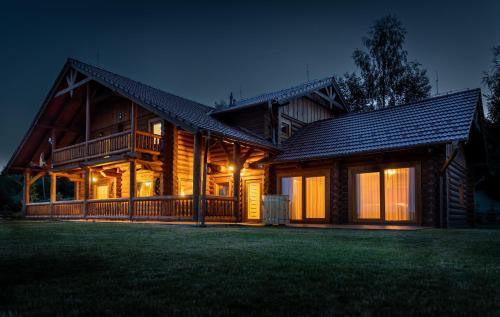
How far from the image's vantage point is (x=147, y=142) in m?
17.5

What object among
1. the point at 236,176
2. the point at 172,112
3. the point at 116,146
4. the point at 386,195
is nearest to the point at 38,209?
the point at 116,146

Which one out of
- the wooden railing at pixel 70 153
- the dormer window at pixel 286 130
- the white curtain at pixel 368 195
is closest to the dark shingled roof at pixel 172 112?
the dormer window at pixel 286 130

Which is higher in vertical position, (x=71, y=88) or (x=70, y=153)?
(x=71, y=88)

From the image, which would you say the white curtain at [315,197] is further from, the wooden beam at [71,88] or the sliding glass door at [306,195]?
the wooden beam at [71,88]

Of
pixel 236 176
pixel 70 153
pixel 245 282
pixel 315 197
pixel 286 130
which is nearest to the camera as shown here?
pixel 245 282

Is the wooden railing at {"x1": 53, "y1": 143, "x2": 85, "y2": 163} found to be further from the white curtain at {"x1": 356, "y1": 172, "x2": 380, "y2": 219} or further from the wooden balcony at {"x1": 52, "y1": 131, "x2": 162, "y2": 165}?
the white curtain at {"x1": 356, "y1": 172, "x2": 380, "y2": 219}

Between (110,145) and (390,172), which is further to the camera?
(110,145)

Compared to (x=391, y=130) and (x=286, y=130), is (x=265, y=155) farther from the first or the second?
(x=391, y=130)

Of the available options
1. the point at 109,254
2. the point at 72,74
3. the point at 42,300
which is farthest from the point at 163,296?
the point at 72,74

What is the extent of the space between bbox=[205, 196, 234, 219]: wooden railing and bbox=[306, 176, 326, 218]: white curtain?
334cm

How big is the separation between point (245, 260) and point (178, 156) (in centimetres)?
1386

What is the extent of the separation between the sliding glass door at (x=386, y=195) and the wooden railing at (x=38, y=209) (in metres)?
16.0

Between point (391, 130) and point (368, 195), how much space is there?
8.57 feet

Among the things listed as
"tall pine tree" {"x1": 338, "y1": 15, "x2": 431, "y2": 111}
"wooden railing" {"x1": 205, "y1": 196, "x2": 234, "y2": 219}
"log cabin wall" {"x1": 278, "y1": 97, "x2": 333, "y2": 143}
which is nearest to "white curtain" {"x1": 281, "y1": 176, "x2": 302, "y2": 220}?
"log cabin wall" {"x1": 278, "y1": 97, "x2": 333, "y2": 143}
